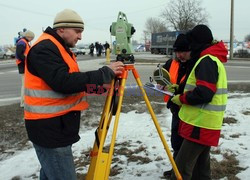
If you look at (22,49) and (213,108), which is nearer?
(213,108)

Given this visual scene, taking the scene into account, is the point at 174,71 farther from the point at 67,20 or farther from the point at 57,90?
the point at 57,90

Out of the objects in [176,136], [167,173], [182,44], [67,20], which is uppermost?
[67,20]

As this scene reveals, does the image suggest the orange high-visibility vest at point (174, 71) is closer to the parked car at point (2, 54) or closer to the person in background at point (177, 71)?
the person in background at point (177, 71)

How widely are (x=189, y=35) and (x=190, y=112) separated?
752mm

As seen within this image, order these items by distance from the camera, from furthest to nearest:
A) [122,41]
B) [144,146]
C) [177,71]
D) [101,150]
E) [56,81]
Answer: [144,146]
[177,71]
[122,41]
[101,150]
[56,81]

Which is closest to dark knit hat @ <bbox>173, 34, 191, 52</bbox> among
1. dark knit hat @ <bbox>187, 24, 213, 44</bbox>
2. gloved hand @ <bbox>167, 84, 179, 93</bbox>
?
dark knit hat @ <bbox>187, 24, 213, 44</bbox>

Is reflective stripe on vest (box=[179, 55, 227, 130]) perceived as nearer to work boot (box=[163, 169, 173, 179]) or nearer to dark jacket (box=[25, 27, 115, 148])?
dark jacket (box=[25, 27, 115, 148])

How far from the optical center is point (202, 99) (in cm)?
260

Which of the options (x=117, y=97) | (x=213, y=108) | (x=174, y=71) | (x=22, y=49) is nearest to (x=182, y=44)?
(x=174, y=71)

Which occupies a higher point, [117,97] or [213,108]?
[117,97]

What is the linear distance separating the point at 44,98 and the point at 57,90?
0.39 feet

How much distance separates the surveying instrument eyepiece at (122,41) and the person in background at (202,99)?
0.59 m

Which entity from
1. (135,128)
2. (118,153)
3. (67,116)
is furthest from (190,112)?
(135,128)

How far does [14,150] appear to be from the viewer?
4.71 meters
